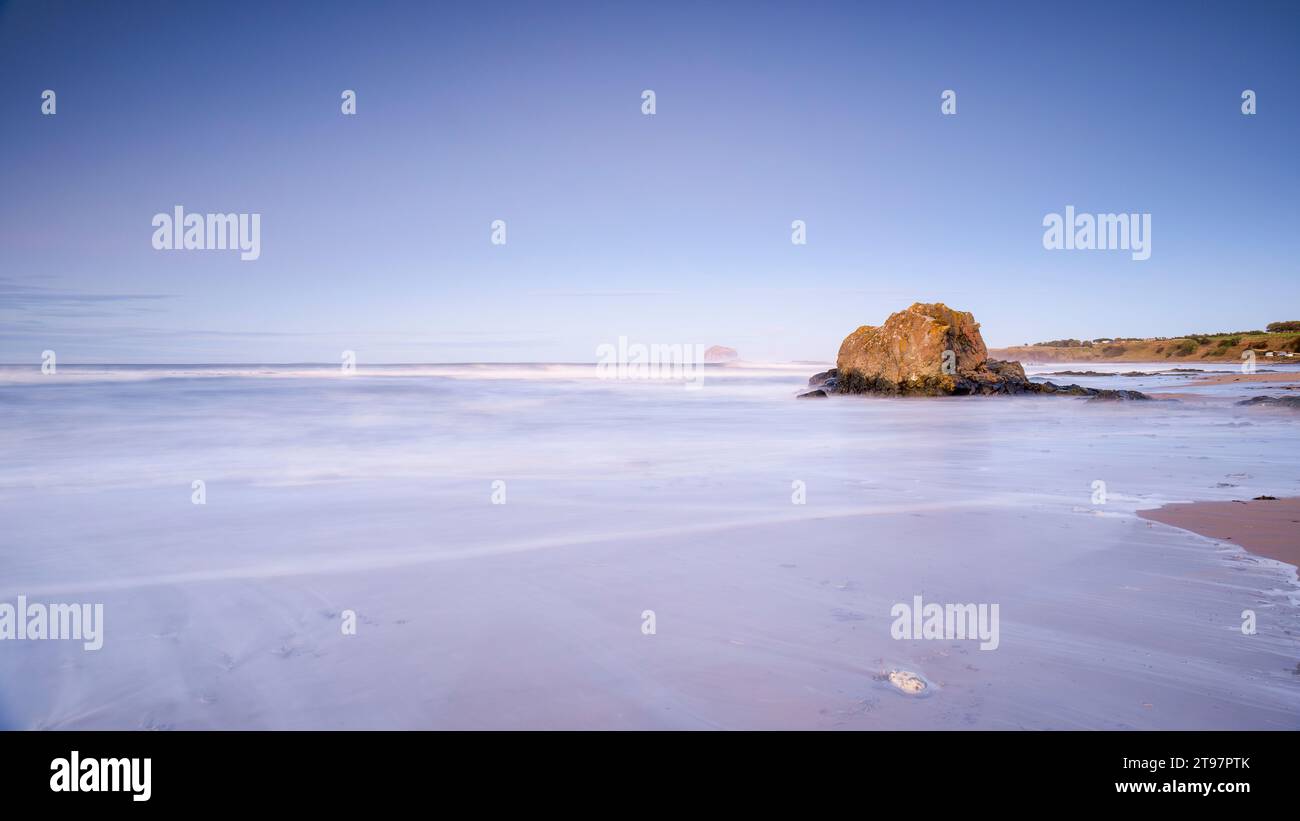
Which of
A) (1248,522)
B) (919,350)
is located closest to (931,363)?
(919,350)

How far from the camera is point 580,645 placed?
3.22m

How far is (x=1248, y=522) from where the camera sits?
17.1 feet

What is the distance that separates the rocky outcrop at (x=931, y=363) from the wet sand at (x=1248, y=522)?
53.5 feet

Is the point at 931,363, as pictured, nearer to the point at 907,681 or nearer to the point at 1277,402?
the point at 1277,402

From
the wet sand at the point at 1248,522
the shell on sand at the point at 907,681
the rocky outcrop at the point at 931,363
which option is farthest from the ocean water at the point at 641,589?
the rocky outcrop at the point at 931,363

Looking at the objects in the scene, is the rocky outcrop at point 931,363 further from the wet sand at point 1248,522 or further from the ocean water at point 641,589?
the wet sand at point 1248,522

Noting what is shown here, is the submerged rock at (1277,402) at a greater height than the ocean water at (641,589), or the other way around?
the submerged rock at (1277,402)

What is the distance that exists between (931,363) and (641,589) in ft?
66.3

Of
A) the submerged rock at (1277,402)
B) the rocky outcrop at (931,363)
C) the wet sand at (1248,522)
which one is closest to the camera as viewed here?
the wet sand at (1248,522)

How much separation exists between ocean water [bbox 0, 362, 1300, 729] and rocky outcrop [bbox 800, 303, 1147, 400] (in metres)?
12.4

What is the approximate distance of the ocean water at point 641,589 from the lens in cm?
269
